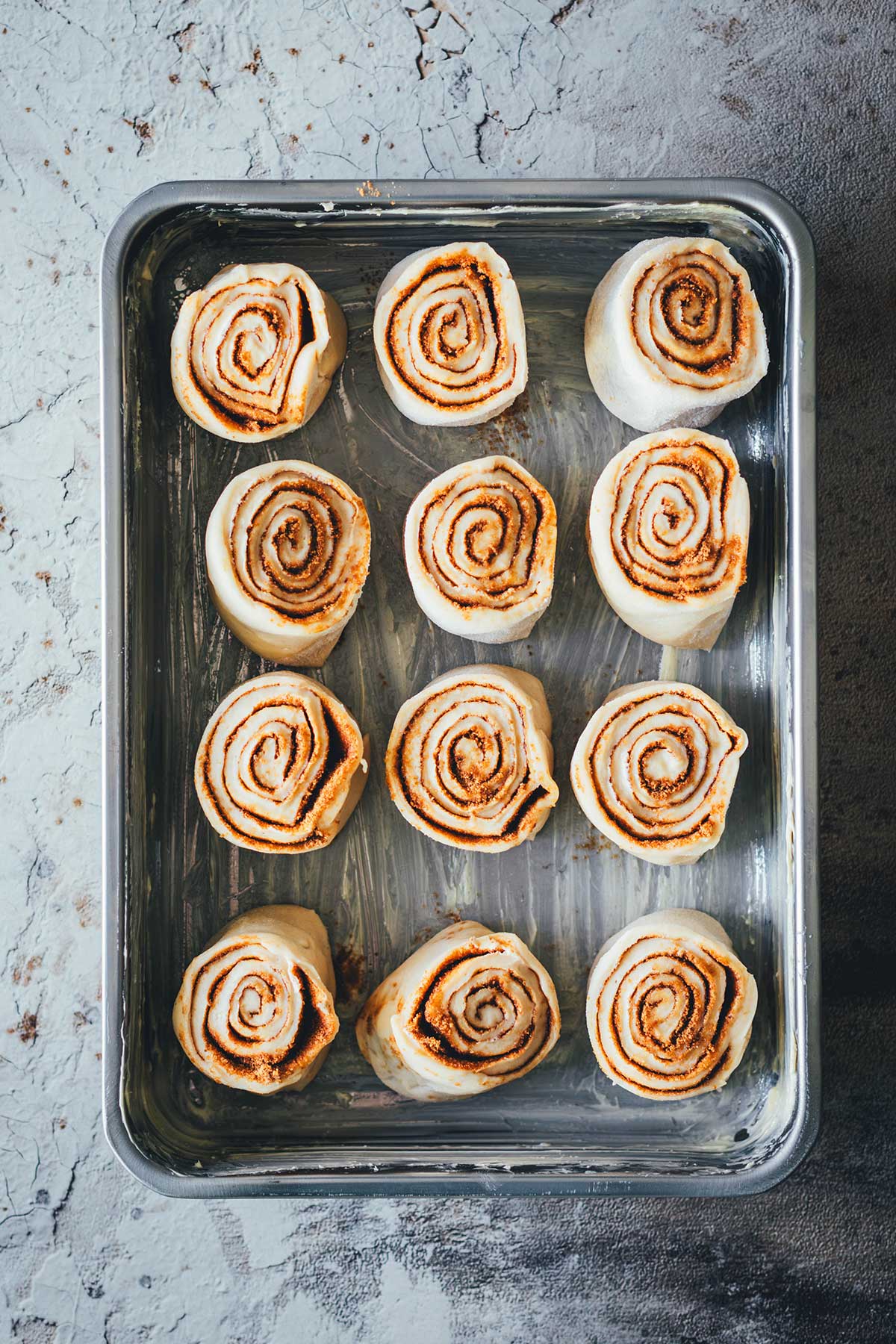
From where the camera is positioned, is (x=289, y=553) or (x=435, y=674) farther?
(x=435, y=674)

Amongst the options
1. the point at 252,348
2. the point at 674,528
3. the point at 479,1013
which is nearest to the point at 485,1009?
the point at 479,1013

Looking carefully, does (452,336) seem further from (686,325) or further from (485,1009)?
(485,1009)

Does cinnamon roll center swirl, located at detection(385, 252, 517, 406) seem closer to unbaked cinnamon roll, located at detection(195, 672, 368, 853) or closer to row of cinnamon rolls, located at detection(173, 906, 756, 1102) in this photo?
unbaked cinnamon roll, located at detection(195, 672, 368, 853)

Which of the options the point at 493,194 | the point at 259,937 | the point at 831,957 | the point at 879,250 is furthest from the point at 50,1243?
the point at 879,250

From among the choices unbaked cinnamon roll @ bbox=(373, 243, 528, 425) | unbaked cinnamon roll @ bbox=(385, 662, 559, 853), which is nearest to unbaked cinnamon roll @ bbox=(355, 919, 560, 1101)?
unbaked cinnamon roll @ bbox=(385, 662, 559, 853)

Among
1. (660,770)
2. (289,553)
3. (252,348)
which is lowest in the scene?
(660,770)

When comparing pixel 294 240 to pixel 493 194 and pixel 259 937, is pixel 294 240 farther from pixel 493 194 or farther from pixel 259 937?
pixel 259 937
